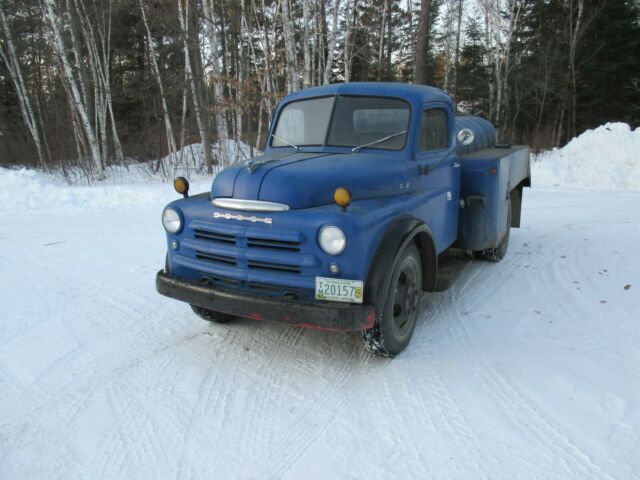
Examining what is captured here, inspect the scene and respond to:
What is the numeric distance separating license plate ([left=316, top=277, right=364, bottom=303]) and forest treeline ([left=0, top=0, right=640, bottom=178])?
12785 millimetres

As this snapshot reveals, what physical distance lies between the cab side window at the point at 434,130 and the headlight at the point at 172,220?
218 centimetres

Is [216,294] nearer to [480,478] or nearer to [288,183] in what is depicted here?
[288,183]

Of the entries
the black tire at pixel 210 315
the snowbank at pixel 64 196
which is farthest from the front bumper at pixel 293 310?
the snowbank at pixel 64 196

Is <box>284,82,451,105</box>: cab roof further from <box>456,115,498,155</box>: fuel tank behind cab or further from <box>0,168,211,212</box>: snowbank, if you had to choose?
<box>0,168,211,212</box>: snowbank

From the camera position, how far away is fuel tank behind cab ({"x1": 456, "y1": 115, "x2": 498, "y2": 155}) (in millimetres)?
5747

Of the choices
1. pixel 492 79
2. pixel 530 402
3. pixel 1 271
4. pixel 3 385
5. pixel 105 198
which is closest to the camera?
pixel 530 402

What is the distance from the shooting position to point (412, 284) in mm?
3834

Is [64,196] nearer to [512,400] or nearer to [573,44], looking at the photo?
[512,400]

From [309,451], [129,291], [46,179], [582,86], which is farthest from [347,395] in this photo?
[582,86]

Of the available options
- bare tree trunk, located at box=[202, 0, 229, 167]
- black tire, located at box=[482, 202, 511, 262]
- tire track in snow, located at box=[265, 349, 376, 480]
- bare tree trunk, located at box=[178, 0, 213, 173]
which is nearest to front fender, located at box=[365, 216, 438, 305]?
tire track in snow, located at box=[265, 349, 376, 480]

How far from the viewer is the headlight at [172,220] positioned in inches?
146

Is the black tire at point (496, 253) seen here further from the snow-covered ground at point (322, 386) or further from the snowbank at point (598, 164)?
the snowbank at point (598, 164)

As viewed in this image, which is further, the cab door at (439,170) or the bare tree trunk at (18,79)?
the bare tree trunk at (18,79)

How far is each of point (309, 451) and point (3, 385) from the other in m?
2.27
